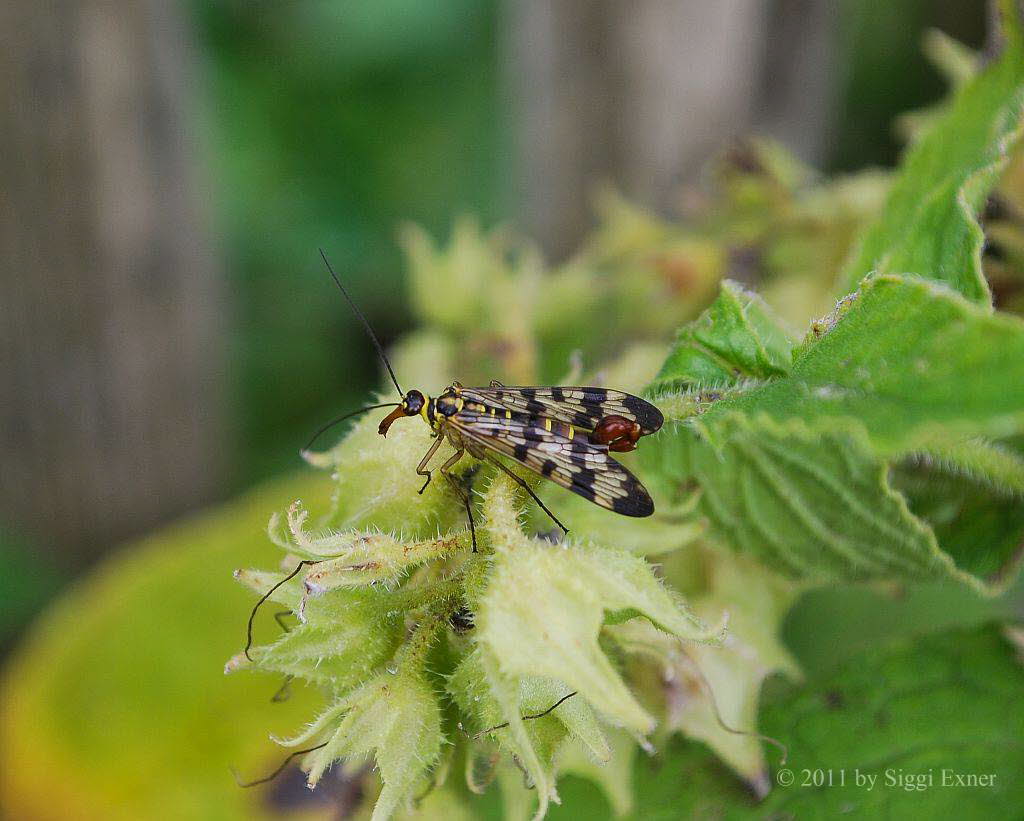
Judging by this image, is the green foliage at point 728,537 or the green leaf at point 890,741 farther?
the green leaf at point 890,741

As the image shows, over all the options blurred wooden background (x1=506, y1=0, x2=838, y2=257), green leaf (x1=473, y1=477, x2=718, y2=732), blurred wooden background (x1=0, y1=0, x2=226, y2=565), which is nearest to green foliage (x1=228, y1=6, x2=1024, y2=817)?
green leaf (x1=473, y1=477, x2=718, y2=732)

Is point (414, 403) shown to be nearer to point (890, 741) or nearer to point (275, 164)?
point (890, 741)

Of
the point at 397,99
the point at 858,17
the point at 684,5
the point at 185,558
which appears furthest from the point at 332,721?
the point at 858,17

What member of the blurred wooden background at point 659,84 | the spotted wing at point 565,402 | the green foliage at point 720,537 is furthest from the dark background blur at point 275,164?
the spotted wing at point 565,402

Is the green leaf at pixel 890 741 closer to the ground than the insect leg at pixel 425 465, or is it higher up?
closer to the ground

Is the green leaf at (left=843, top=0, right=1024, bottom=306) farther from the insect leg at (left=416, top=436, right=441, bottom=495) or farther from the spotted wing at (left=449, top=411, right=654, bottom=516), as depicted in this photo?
the insect leg at (left=416, top=436, right=441, bottom=495)

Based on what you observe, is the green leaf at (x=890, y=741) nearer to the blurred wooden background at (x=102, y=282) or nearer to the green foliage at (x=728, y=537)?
the green foliage at (x=728, y=537)

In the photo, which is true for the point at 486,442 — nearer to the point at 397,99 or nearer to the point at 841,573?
the point at 841,573
